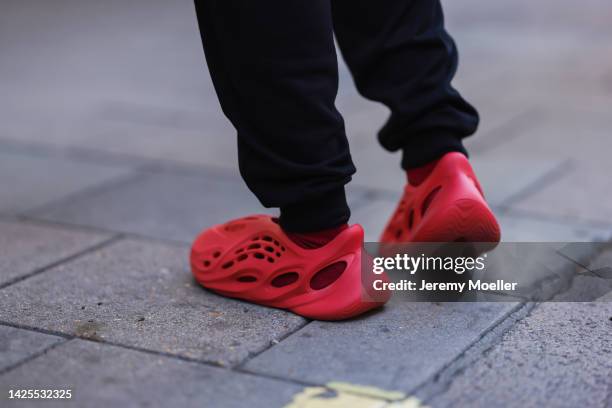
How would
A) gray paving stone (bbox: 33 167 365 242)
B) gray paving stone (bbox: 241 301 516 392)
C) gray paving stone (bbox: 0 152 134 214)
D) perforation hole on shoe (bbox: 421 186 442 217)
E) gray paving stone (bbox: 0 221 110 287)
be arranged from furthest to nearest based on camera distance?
1. gray paving stone (bbox: 0 152 134 214)
2. gray paving stone (bbox: 33 167 365 242)
3. gray paving stone (bbox: 0 221 110 287)
4. perforation hole on shoe (bbox: 421 186 442 217)
5. gray paving stone (bbox: 241 301 516 392)

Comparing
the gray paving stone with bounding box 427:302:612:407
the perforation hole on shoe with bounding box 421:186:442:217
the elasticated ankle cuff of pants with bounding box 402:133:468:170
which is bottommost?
the gray paving stone with bounding box 427:302:612:407

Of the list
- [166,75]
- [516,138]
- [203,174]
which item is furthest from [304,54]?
[166,75]

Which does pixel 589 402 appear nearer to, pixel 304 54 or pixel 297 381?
pixel 297 381

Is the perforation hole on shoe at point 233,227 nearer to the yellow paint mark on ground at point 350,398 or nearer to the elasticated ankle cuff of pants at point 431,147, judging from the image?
the elasticated ankle cuff of pants at point 431,147

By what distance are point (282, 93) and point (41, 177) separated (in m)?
1.43

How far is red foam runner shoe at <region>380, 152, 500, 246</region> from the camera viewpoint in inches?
73.4

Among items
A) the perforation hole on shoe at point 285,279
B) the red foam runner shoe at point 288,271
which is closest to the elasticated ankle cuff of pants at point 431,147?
the red foam runner shoe at point 288,271

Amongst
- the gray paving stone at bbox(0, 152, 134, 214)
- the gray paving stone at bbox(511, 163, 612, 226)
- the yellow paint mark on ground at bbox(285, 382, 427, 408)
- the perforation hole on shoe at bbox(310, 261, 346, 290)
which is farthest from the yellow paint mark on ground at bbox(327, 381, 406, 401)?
the gray paving stone at bbox(0, 152, 134, 214)

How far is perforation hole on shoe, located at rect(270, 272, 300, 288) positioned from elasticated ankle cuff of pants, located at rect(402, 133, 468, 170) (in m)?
0.37

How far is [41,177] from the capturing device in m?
2.93

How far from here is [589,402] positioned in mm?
1490

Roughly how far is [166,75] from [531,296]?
107 inches

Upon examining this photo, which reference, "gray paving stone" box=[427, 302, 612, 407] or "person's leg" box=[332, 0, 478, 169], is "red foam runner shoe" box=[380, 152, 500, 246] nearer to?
"person's leg" box=[332, 0, 478, 169]

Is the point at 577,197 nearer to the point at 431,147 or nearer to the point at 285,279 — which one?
the point at 431,147
